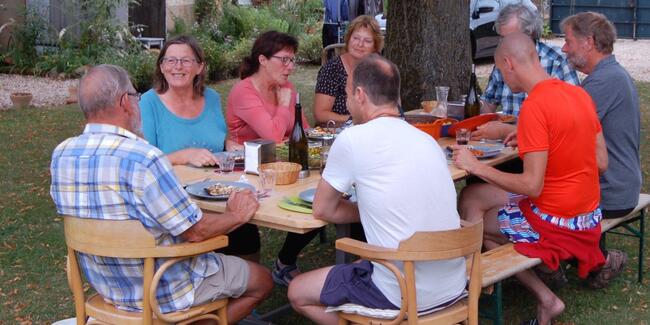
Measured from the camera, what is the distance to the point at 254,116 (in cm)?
482

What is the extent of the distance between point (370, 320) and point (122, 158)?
3.42 ft

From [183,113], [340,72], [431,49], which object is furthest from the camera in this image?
[431,49]

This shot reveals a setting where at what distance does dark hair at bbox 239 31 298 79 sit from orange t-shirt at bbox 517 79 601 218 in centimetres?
156

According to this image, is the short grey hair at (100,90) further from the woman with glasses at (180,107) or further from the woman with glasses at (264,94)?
the woman with glasses at (264,94)

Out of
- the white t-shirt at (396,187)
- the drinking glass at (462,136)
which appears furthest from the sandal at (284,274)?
the white t-shirt at (396,187)

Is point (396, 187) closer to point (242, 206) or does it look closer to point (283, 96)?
point (242, 206)

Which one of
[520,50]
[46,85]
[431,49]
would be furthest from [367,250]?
[46,85]

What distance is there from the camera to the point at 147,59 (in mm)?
12289

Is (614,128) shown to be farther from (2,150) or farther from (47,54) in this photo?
(47,54)

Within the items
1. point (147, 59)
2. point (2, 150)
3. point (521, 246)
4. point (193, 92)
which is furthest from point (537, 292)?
point (147, 59)

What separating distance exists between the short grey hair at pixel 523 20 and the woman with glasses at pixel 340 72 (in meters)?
0.82

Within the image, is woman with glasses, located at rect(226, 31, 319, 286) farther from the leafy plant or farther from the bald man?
the leafy plant

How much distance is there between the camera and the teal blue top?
453cm

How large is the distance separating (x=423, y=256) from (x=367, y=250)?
0.65 ft
